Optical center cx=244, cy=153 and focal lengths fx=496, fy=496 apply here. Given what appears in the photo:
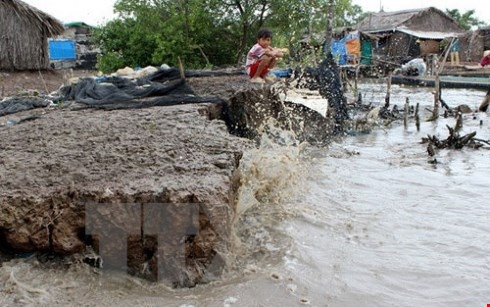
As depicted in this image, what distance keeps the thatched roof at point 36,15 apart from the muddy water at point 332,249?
9860 millimetres

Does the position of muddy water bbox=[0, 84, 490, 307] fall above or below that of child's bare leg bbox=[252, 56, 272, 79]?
below

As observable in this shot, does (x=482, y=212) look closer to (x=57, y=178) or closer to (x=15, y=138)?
(x=57, y=178)

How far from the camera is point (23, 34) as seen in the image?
14547 millimetres

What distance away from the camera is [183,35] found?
52.7 ft

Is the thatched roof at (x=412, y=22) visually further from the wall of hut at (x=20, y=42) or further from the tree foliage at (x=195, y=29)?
the wall of hut at (x=20, y=42)

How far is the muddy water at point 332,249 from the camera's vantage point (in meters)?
3.10

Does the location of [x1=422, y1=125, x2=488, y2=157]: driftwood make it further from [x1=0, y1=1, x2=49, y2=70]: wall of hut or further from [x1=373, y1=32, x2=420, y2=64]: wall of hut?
[x1=373, y1=32, x2=420, y2=64]: wall of hut

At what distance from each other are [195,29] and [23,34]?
5149 mm

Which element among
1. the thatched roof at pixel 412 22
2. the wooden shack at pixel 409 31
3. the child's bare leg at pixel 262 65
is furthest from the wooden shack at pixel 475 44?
the child's bare leg at pixel 262 65

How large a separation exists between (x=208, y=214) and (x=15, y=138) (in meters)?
2.40

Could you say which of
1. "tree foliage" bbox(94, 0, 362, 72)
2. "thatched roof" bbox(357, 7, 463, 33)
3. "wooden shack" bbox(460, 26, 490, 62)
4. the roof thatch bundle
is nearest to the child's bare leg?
"tree foliage" bbox(94, 0, 362, 72)

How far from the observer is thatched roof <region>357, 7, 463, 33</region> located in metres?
34.7

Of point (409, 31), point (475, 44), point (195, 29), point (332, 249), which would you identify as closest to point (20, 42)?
point (195, 29)

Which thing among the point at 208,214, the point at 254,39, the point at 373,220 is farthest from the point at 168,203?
the point at 254,39
